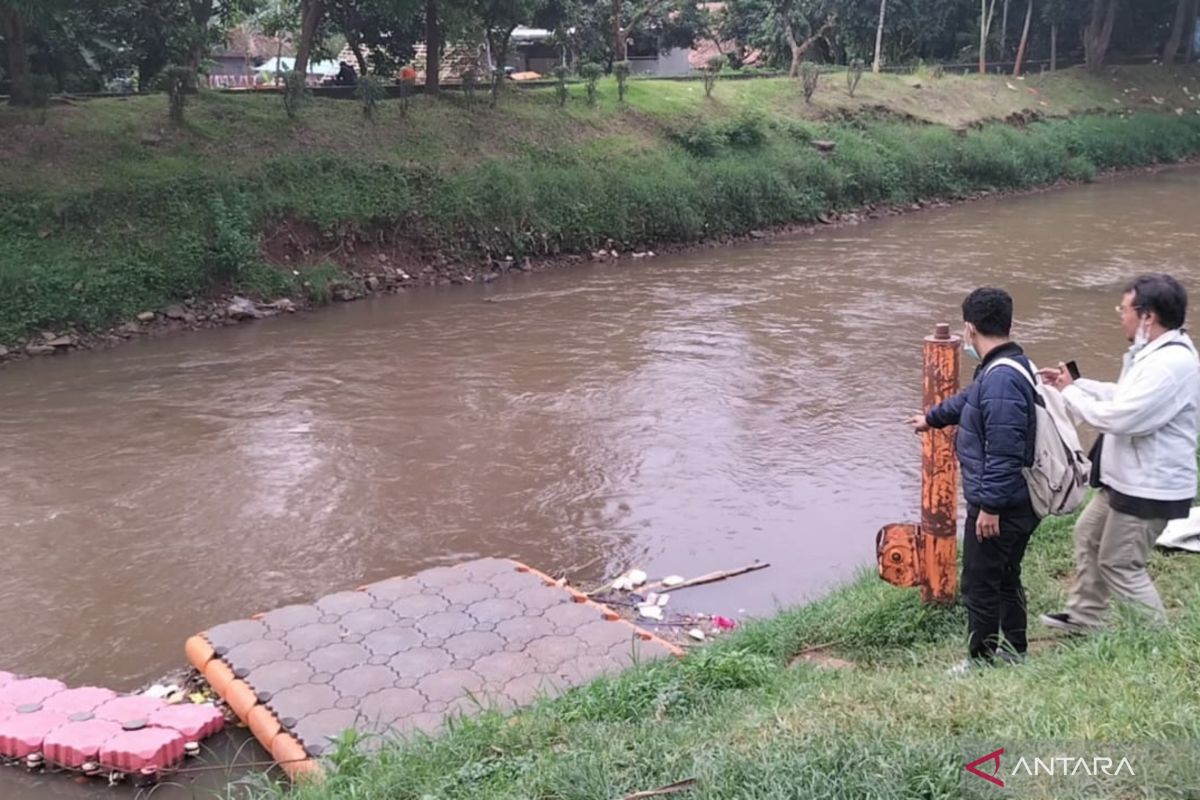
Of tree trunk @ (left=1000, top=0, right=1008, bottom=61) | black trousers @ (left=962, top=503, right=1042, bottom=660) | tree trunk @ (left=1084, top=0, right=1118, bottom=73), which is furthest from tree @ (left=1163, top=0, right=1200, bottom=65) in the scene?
black trousers @ (left=962, top=503, right=1042, bottom=660)

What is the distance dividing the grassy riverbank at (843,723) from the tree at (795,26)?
23289mm

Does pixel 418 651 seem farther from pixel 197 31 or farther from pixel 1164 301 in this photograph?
pixel 197 31

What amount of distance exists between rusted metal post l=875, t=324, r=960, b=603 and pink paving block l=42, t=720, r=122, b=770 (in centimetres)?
333

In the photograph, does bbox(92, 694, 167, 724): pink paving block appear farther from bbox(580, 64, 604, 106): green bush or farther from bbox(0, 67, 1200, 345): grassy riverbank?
bbox(580, 64, 604, 106): green bush

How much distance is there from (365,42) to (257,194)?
6941 mm

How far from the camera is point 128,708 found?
4.74 m

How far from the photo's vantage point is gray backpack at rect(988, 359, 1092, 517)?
155 inches

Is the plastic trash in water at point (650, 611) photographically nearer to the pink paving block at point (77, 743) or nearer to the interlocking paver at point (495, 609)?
the interlocking paver at point (495, 609)

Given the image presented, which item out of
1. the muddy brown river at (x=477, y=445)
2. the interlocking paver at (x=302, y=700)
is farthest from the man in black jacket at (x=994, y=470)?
the interlocking paver at (x=302, y=700)

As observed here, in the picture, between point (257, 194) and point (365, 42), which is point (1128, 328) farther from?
point (365, 42)

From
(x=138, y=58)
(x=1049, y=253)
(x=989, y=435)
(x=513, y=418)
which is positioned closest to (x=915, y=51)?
(x=1049, y=253)

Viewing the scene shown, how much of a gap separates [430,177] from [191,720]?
13.2 m

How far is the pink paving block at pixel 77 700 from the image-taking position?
4.78 meters

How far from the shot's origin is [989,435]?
3.97 meters
